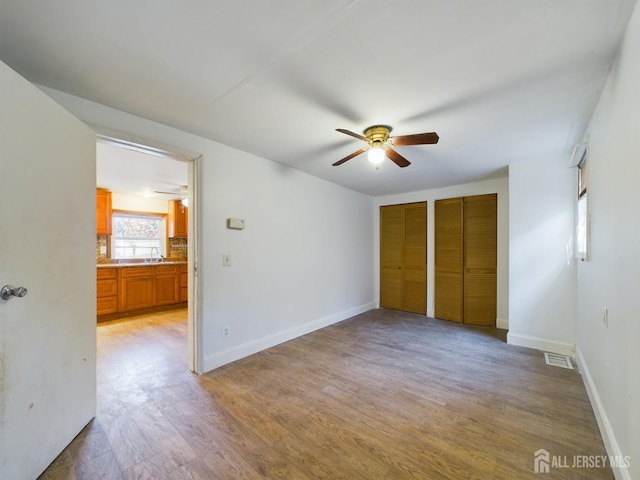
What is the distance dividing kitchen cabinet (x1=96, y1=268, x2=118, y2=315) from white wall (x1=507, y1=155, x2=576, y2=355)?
5762mm

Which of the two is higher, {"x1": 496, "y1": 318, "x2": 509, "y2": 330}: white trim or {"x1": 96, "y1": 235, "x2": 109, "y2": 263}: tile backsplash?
{"x1": 96, "y1": 235, "x2": 109, "y2": 263}: tile backsplash

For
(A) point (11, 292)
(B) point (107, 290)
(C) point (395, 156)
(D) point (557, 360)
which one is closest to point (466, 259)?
(D) point (557, 360)

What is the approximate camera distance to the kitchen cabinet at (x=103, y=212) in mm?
4652

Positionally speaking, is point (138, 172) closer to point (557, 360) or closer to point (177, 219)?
point (177, 219)

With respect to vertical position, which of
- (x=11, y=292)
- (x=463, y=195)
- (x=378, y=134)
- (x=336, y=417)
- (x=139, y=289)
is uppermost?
(x=378, y=134)

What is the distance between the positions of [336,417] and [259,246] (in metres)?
1.90

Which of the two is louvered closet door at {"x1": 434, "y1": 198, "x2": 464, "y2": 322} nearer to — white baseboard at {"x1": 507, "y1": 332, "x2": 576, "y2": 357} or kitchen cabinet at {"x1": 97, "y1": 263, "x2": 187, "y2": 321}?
white baseboard at {"x1": 507, "y1": 332, "x2": 576, "y2": 357}

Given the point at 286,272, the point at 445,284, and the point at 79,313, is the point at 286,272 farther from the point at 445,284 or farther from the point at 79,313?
the point at 445,284

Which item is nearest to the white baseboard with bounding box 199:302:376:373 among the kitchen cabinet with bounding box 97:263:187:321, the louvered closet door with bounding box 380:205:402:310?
the louvered closet door with bounding box 380:205:402:310

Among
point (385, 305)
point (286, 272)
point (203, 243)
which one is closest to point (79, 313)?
point (203, 243)

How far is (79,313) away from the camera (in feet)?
5.70

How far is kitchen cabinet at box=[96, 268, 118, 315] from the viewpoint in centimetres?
413

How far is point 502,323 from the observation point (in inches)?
154

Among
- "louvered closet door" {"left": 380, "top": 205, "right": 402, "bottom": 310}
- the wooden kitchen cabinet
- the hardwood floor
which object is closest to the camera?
the hardwood floor
